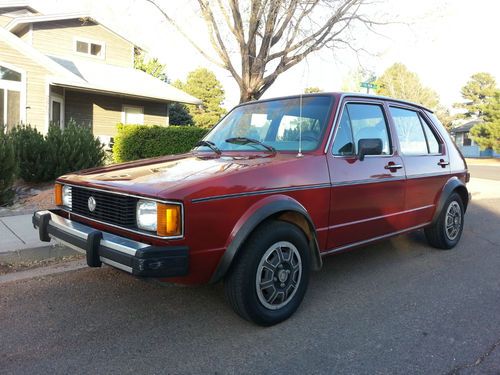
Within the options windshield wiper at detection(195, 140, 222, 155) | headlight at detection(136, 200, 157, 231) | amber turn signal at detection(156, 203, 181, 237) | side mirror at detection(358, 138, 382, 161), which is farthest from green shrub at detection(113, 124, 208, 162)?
amber turn signal at detection(156, 203, 181, 237)

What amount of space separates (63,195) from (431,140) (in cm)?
414

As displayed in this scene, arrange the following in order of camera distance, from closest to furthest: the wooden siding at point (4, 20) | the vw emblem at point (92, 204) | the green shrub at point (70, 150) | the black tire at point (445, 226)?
1. the vw emblem at point (92, 204)
2. the black tire at point (445, 226)
3. the green shrub at point (70, 150)
4. the wooden siding at point (4, 20)

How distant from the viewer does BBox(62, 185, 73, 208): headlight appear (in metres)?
3.62

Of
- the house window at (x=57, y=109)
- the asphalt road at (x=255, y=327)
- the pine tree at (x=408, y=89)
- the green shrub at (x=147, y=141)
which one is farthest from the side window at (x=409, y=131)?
the pine tree at (x=408, y=89)

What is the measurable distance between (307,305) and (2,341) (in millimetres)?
2278

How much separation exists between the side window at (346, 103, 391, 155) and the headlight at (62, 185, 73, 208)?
8.37 feet

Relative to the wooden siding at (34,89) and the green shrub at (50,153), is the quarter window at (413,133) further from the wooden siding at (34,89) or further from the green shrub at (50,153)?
the wooden siding at (34,89)

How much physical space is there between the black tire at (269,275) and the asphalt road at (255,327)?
0.50 feet

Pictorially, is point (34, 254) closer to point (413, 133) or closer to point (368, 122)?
point (368, 122)

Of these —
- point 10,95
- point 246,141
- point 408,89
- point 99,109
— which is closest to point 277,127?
point 246,141

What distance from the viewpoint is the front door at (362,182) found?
3.71m

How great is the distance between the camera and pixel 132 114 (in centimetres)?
1825

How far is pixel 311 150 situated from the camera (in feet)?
12.0

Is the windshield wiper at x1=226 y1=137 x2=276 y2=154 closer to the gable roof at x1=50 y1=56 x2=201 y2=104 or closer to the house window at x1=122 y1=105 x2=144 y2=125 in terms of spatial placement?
the gable roof at x1=50 y1=56 x2=201 y2=104
